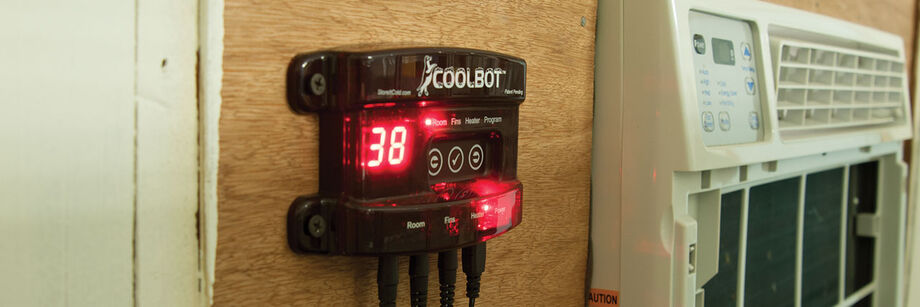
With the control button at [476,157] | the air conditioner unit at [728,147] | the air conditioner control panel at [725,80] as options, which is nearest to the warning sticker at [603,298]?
the air conditioner unit at [728,147]

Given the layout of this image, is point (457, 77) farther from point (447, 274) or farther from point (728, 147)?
point (728, 147)

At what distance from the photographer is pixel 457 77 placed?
0.58 meters

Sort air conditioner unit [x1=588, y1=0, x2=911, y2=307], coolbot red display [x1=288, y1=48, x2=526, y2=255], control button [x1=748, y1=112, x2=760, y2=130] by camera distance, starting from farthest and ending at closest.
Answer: control button [x1=748, y1=112, x2=760, y2=130], air conditioner unit [x1=588, y1=0, x2=911, y2=307], coolbot red display [x1=288, y1=48, x2=526, y2=255]

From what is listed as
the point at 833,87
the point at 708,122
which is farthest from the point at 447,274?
the point at 833,87

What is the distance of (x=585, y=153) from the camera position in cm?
86

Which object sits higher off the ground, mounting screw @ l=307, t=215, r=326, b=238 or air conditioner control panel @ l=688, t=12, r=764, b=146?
air conditioner control panel @ l=688, t=12, r=764, b=146

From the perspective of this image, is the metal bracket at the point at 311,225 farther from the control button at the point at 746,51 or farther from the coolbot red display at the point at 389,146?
the control button at the point at 746,51

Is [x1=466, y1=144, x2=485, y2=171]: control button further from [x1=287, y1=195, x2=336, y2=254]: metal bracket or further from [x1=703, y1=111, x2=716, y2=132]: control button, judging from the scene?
[x1=703, y1=111, x2=716, y2=132]: control button

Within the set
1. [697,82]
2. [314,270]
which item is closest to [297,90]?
[314,270]

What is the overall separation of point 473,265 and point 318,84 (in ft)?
0.75

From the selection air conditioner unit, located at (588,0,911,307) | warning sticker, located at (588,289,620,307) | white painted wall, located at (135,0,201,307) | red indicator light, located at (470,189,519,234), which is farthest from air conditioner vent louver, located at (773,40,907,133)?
white painted wall, located at (135,0,201,307)

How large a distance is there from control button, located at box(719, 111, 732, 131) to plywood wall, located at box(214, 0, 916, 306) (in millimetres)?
174

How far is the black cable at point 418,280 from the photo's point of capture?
0.62 m

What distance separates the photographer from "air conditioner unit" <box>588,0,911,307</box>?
82 centimetres
